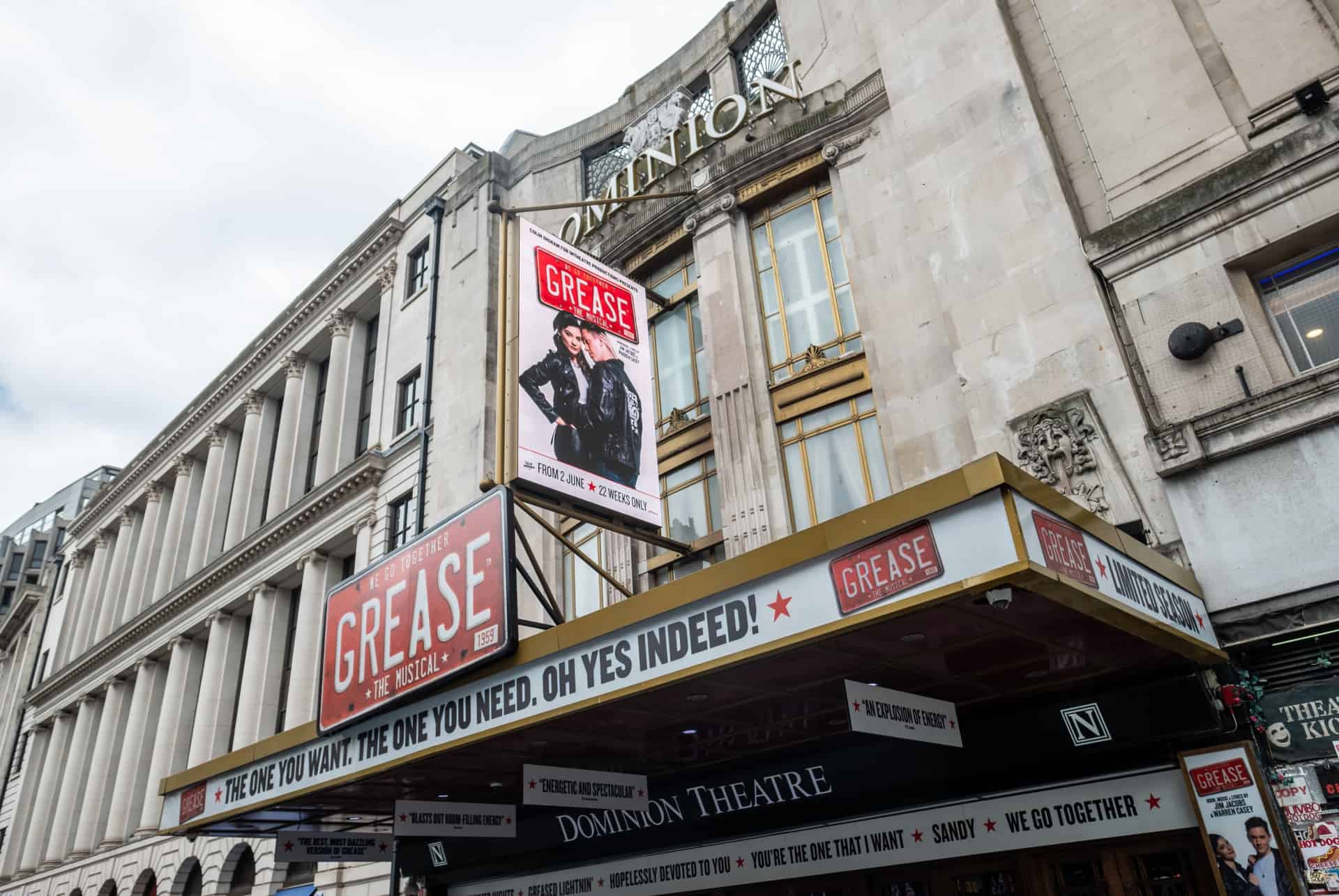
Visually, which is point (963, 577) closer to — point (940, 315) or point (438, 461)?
point (940, 315)

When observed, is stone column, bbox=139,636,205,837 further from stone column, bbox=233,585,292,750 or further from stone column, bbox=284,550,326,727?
stone column, bbox=284,550,326,727

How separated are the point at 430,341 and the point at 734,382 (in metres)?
11.8

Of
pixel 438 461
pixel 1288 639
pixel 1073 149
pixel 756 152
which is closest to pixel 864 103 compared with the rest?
pixel 756 152

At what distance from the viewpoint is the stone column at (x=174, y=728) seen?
29.4 meters

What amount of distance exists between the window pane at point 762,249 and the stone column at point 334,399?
1660 centimetres

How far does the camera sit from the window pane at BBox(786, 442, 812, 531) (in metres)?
14.8

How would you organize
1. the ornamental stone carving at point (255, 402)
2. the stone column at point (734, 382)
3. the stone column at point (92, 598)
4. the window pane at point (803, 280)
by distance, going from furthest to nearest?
the stone column at point (92, 598)
the ornamental stone carving at point (255, 402)
the window pane at point (803, 280)
the stone column at point (734, 382)

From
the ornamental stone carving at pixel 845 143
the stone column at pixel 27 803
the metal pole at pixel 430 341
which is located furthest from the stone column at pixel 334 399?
the stone column at pixel 27 803

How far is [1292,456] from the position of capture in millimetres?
9219

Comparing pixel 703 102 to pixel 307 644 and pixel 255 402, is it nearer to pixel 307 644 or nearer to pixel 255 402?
pixel 307 644

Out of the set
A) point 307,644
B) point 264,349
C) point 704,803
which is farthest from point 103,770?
point 704,803

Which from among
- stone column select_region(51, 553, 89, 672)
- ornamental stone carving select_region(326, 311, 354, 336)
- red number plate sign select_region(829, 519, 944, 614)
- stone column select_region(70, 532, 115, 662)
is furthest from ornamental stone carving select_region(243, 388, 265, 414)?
red number plate sign select_region(829, 519, 944, 614)

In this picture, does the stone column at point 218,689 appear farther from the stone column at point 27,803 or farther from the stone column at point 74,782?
the stone column at point 27,803

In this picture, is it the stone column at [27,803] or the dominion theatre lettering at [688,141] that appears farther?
the stone column at [27,803]
